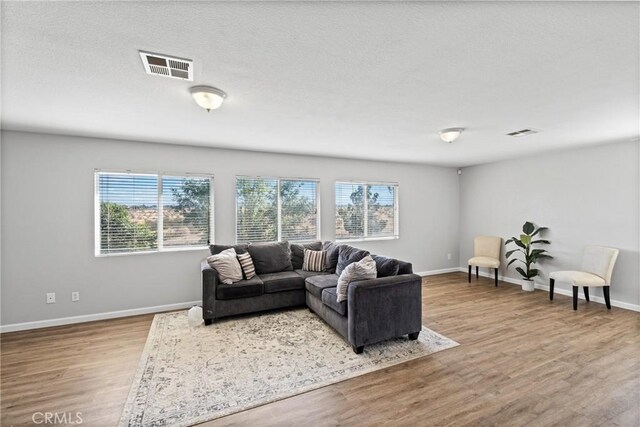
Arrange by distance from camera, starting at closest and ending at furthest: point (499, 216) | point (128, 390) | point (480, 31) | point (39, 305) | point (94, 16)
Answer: point (94, 16)
point (480, 31)
point (128, 390)
point (39, 305)
point (499, 216)

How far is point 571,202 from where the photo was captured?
4.80m

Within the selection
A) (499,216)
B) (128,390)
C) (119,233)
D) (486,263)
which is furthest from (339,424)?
(499,216)

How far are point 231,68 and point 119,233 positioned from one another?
327 cm

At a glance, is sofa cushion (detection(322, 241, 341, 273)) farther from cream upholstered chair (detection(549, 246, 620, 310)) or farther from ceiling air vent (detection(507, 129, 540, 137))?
cream upholstered chair (detection(549, 246, 620, 310))

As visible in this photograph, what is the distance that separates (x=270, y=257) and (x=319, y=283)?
1036mm

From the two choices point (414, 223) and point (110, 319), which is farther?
point (414, 223)

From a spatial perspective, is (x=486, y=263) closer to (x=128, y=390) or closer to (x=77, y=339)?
(x=128, y=390)

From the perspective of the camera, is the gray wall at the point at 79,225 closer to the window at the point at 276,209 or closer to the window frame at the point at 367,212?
the window at the point at 276,209

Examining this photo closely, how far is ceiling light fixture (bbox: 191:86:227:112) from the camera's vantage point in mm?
2340

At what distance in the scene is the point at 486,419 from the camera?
1.99m

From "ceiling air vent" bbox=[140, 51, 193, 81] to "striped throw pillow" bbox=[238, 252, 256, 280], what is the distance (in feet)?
8.42

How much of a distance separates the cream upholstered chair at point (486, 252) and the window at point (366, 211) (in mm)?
1685

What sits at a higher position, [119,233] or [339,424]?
[119,233]

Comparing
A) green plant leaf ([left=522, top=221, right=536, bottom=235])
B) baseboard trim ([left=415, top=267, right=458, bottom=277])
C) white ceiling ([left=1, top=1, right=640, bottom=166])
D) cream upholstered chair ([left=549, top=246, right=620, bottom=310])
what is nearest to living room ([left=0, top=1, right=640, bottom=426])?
white ceiling ([left=1, top=1, right=640, bottom=166])
